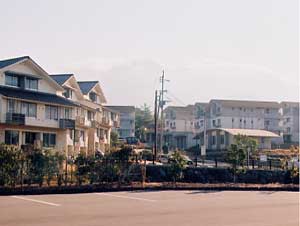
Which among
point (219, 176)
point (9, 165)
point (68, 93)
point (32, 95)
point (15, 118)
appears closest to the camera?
point (9, 165)

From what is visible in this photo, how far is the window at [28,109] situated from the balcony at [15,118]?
52cm

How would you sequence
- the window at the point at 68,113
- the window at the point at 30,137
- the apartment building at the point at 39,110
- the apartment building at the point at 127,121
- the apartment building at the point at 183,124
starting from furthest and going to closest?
the apartment building at the point at 183,124, the apartment building at the point at 127,121, the window at the point at 68,113, the window at the point at 30,137, the apartment building at the point at 39,110

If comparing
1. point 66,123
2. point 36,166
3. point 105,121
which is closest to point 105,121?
point 105,121

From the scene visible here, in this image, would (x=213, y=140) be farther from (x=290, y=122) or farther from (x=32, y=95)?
(x=32, y=95)

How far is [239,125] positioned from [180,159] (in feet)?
123

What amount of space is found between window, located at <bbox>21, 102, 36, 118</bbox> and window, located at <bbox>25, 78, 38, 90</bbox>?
1.72 metres

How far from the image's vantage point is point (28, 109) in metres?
32.2

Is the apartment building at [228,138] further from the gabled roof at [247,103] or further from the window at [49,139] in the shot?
the window at [49,139]

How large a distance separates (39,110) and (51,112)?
122 centimetres

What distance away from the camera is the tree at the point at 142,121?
64625mm

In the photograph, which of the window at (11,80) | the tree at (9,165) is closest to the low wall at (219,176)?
the tree at (9,165)

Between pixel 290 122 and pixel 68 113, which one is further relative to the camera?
pixel 290 122

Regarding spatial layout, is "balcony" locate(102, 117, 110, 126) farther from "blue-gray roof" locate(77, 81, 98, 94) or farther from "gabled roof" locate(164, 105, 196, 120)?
"gabled roof" locate(164, 105, 196, 120)

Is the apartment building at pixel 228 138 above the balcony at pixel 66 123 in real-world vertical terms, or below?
below
